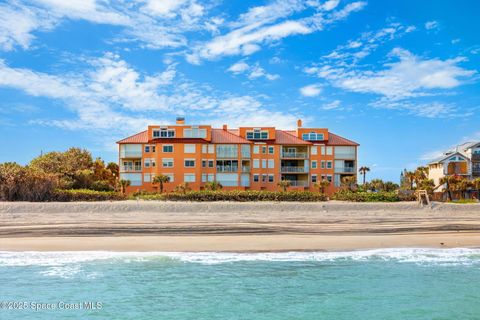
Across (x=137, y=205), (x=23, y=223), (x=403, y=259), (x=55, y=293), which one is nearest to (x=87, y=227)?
(x=23, y=223)

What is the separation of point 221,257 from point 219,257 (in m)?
0.08

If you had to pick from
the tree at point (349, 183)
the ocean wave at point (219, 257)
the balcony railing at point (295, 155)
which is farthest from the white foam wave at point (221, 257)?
the balcony railing at point (295, 155)

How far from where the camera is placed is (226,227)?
24391 mm

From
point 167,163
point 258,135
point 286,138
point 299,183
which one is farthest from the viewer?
point 286,138

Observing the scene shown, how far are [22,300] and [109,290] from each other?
2.32m

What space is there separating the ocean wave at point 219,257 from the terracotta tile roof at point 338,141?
4281 cm

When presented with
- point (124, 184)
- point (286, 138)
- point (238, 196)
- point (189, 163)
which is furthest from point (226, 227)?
point (286, 138)

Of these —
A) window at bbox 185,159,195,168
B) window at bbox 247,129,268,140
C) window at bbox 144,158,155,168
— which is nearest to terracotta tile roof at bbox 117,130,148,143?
window at bbox 144,158,155,168

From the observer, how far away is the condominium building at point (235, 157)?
58.1m

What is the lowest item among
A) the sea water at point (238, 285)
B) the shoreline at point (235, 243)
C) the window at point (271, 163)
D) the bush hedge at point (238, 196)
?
the sea water at point (238, 285)

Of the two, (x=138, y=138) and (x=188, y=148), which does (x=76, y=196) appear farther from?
(x=138, y=138)

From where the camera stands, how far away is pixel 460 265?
17.8 m

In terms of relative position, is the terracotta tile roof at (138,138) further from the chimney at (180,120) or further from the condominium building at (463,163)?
the condominium building at (463,163)

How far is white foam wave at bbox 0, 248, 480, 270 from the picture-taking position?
58.9 feet
